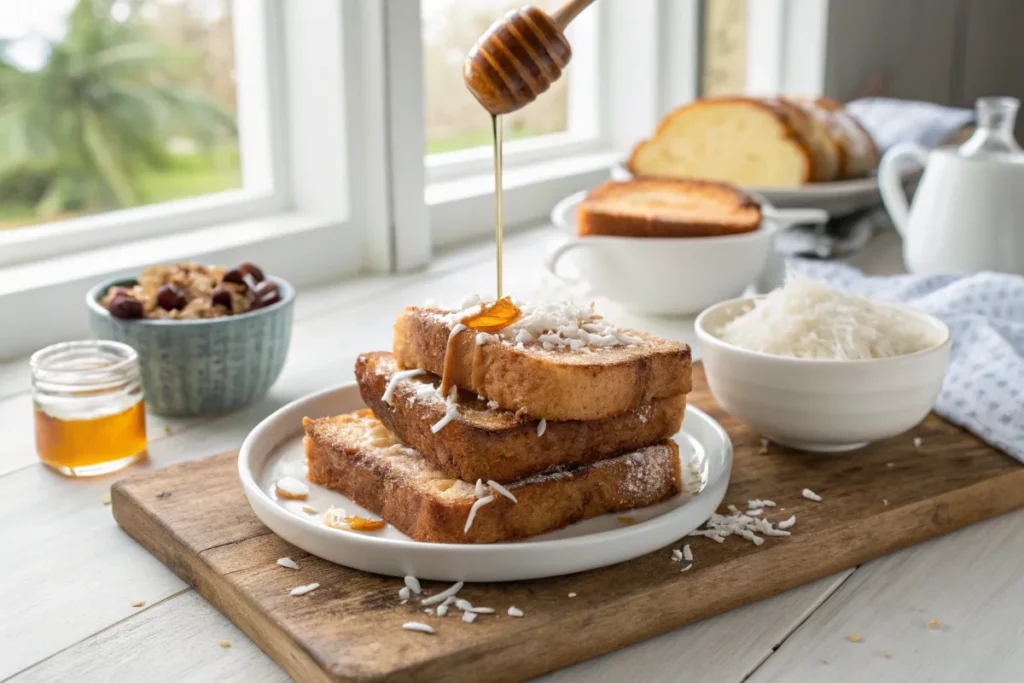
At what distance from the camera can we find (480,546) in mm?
875

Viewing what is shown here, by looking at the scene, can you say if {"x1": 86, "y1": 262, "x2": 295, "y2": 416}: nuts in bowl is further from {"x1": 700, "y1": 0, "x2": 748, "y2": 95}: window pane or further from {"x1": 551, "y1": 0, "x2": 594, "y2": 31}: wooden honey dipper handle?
{"x1": 700, "y1": 0, "x2": 748, "y2": 95}: window pane

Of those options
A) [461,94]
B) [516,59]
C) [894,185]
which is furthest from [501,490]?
[461,94]

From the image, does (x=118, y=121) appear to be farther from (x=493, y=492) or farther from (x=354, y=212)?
(x=493, y=492)

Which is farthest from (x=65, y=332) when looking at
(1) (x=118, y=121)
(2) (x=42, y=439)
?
(1) (x=118, y=121)

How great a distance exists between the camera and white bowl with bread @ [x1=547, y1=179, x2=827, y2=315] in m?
1.63

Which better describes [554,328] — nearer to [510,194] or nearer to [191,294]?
[191,294]

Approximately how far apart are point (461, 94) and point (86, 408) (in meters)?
2.33

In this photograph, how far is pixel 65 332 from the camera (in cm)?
156

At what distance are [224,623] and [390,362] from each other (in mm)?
321

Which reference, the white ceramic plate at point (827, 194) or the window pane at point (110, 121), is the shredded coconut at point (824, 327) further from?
the window pane at point (110, 121)

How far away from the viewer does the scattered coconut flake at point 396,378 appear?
103 centimetres

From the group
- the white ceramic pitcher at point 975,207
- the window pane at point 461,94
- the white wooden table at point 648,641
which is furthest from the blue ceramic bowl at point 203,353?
the window pane at point 461,94

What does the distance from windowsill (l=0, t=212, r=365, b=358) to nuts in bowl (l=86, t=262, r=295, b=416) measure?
0.82 feet

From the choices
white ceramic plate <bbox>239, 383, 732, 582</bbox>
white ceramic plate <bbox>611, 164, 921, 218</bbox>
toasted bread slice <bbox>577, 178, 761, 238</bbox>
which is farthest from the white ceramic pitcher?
white ceramic plate <bbox>239, 383, 732, 582</bbox>
